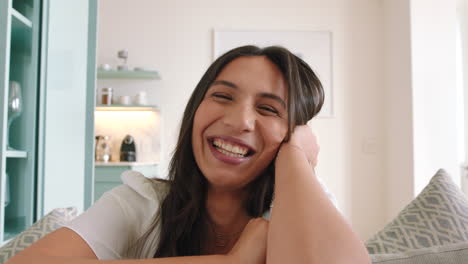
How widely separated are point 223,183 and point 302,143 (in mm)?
224

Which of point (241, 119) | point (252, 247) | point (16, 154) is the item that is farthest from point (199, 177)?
point (16, 154)

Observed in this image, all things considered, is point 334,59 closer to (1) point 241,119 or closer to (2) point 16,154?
(2) point 16,154

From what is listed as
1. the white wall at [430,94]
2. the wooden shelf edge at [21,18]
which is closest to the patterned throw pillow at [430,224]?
the wooden shelf edge at [21,18]

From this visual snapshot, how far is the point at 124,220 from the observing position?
92 cm

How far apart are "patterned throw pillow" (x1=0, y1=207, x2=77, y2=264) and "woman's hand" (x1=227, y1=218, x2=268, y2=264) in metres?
0.41

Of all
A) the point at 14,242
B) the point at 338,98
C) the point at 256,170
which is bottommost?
the point at 14,242

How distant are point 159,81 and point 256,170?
3.14m

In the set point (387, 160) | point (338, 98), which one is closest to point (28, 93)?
point (338, 98)

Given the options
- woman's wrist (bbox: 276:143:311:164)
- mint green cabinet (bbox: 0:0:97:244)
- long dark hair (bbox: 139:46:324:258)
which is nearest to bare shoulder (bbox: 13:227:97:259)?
long dark hair (bbox: 139:46:324:258)

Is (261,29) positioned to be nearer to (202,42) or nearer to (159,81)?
(202,42)

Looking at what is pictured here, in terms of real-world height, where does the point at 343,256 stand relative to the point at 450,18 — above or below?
below

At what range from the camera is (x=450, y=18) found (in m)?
3.35

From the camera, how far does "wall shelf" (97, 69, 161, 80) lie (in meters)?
3.66

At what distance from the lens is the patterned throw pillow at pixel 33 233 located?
0.78m
